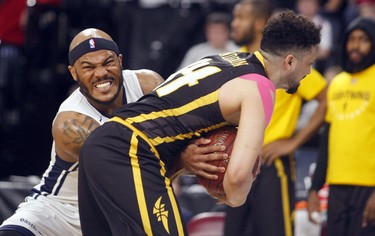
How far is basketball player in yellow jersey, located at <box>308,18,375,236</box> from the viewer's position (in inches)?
303

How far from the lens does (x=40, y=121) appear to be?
1202 centimetres

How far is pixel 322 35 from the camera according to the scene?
36.6 ft

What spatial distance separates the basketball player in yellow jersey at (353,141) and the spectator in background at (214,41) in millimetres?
3133

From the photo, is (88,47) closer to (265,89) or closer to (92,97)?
(92,97)

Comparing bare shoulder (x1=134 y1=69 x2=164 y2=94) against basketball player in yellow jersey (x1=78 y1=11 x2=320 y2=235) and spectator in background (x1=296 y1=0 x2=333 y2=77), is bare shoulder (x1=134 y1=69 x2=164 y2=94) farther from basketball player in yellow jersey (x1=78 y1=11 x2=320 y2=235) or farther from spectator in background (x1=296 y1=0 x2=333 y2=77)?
spectator in background (x1=296 y1=0 x2=333 y2=77)

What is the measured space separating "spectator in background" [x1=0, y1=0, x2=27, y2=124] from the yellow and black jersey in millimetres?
6470

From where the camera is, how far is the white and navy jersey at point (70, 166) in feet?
20.8

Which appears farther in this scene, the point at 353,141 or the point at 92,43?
the point at 353,141

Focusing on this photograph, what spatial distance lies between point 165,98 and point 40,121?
672 cm

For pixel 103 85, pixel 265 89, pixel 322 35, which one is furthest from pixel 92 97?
pixel 322 35

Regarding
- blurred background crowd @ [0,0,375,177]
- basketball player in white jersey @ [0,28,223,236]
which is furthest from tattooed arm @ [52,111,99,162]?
blurred background crowd @ [0,0,375,177]

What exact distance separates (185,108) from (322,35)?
235 inches

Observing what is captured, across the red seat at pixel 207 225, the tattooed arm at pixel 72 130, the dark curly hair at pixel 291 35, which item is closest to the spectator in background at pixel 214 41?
the red seat at pixel 207 225

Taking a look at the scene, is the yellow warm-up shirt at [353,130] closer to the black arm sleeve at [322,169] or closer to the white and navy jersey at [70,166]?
the black arm sleeve at [322,169]
